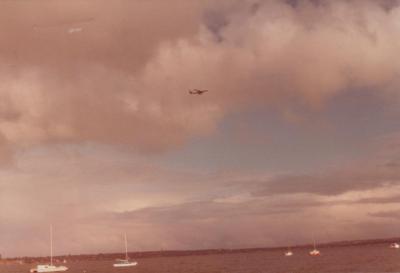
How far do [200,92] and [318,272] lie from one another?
118 m

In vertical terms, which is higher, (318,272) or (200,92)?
(200,92)

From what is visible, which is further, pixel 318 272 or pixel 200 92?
pixel 318 272

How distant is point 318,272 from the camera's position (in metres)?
172

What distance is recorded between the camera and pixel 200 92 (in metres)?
70.2
